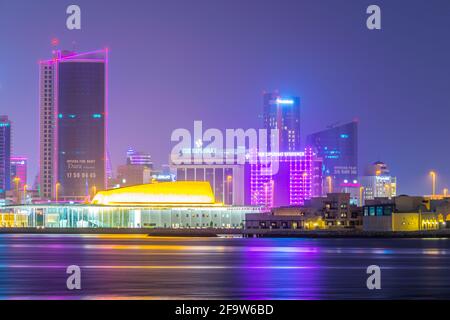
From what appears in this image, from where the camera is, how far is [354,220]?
15100 cm

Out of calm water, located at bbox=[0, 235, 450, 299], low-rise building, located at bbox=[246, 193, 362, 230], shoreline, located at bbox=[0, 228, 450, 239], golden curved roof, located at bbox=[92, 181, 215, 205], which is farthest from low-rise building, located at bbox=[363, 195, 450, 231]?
calm water, located at bbox=[0, 235, 450, 299]

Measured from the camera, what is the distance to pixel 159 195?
525 ft

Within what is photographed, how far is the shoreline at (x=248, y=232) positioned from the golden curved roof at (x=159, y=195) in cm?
774

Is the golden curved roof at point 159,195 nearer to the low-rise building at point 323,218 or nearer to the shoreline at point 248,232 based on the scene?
the shoreline at point 248,232

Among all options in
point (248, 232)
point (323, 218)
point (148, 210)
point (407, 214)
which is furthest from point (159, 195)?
point (407, 214)

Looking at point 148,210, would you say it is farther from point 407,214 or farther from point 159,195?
point 407,214

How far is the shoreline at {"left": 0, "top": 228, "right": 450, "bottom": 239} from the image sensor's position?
438 feet

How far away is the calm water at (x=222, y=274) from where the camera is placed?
48.5 m

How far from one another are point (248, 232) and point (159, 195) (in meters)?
19.7

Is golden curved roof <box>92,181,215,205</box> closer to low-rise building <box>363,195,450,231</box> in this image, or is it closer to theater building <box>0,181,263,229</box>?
theater building <box>0,181,263,229</box>

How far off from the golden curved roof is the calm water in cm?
7107

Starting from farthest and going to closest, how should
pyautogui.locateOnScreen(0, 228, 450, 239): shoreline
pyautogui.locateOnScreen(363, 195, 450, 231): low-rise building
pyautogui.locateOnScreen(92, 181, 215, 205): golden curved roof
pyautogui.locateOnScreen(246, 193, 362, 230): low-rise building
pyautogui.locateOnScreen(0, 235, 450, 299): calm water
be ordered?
pyautogui.locateOnScreen(92, 181, 215, 205): golden curved roof → pyautogui.locateOnScreen(246, 193, 362, 230): low-rise building → pyautogui.locateOnScreen(363, 195, 450, 231): low-rise building → pyautogui.locateOnScreen(0, 228, 450, 239): shoreline → pyautogui.locateOnScreen(0, 235, 450, 299): calm water
